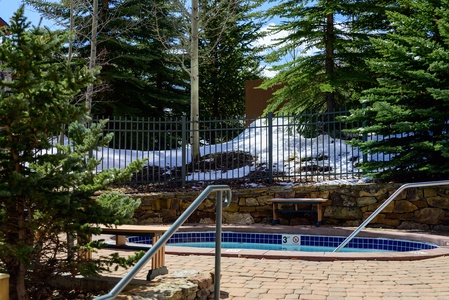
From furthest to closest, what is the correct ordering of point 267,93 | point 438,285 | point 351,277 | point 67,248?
point 267,93 < point 351,277 < point 438,285 < point 67,248

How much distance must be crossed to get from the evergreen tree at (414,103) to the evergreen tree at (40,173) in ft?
23.5

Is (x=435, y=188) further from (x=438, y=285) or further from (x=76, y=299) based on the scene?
(x=76, y=299)

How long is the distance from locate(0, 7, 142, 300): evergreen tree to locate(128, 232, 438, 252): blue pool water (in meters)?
4.69

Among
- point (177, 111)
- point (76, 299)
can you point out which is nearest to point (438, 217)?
point (76, 299)

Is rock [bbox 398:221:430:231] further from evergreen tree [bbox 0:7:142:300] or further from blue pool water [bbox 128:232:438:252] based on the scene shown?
evergreen tree [bbox 0:7:142:300]

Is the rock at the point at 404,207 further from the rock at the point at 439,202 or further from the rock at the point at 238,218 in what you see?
the rock at the point at 238,218

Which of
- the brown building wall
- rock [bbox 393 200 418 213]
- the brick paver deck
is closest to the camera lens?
the brick paver deck

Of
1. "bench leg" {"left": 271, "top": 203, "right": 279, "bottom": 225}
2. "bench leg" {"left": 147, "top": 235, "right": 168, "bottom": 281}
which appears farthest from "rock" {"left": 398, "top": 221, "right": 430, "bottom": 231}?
"bench leg" {"left": 147, "top": 235, "right": 168, "bottom": 281}

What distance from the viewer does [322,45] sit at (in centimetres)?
1477

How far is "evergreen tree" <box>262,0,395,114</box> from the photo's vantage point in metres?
13.5

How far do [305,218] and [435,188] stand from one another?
2.65 meters

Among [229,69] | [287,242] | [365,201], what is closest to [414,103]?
[365,201]

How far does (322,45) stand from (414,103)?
16.3ft

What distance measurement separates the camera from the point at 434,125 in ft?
31.7
